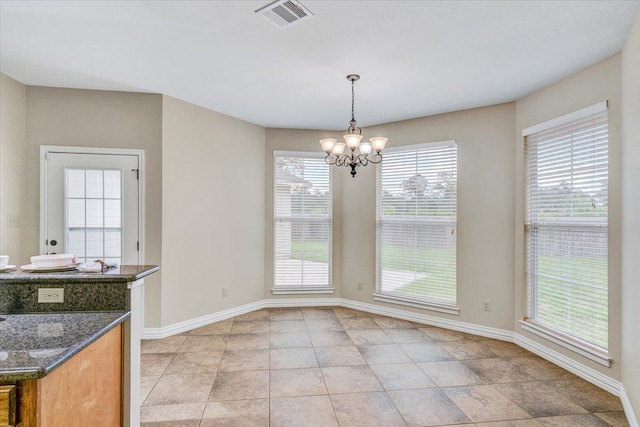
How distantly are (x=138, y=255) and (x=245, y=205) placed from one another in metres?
1.54

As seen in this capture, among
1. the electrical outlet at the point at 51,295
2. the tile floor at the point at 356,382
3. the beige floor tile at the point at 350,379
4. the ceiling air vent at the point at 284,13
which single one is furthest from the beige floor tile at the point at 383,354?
the ceiling air vent at the point at 284,13

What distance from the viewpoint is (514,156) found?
3.79 m

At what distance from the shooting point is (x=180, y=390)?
2713mm

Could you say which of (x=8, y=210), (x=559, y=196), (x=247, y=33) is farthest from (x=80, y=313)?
(x=559, y=196)

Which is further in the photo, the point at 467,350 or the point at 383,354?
the point at 467,350

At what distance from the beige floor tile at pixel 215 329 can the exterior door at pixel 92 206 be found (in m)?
1.12

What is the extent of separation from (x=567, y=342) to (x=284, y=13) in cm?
366

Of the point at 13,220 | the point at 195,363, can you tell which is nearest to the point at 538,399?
the point at 195,363

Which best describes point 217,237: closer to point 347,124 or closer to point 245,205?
point 245,205

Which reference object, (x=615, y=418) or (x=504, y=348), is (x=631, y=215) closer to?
(x=615, y=418)

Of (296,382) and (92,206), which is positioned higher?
(92,206)

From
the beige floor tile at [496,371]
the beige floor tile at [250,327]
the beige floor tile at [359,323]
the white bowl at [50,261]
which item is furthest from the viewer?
the beige floor tile at [359,323]

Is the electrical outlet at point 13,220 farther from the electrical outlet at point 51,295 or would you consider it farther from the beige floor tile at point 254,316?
the beige floor tile at point 254,316

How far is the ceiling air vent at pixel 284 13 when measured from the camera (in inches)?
83.5
